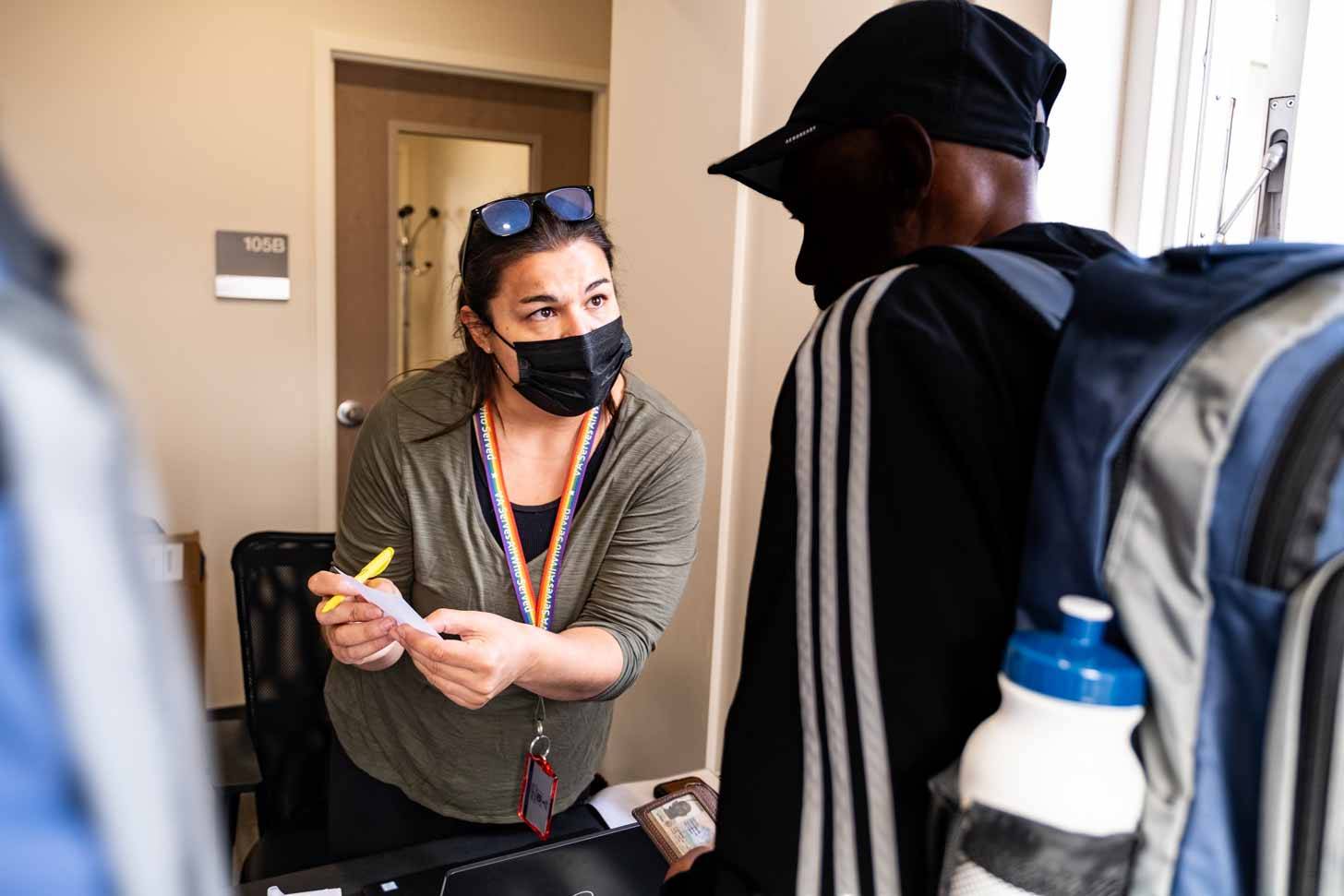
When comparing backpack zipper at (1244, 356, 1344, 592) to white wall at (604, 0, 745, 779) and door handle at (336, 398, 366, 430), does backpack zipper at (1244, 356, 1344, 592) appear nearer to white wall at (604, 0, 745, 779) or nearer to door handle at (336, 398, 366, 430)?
white wall at (604, 0, 745, 779)

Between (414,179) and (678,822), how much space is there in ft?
8.58

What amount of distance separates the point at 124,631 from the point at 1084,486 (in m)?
0.43

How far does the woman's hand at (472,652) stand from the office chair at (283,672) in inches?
35.2

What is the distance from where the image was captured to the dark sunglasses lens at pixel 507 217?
4.36ft

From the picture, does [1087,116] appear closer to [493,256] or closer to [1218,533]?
[493,256]

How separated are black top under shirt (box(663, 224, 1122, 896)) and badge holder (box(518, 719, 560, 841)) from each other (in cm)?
77

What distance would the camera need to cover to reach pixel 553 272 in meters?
1.33

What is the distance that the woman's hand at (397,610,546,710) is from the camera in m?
1.11

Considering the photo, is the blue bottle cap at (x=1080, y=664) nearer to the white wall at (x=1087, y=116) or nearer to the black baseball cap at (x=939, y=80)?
the black baseball cap at (x=939, y=80)

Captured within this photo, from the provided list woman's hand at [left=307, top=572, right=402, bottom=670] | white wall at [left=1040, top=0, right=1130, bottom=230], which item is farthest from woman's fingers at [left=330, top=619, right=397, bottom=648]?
white wall at [left=1040, top=0, right=1130, bottom=230]

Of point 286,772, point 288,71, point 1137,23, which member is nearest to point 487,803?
point 286,772

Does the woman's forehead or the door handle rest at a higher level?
the woman's forehead

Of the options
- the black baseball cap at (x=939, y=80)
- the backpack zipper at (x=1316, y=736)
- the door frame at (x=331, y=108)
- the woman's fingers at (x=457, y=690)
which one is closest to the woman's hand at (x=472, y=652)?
the woman's fingers at (x=457, y=690)

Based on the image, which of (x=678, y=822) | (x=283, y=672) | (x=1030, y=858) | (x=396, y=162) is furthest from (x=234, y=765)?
A: (x=396, y=162)
